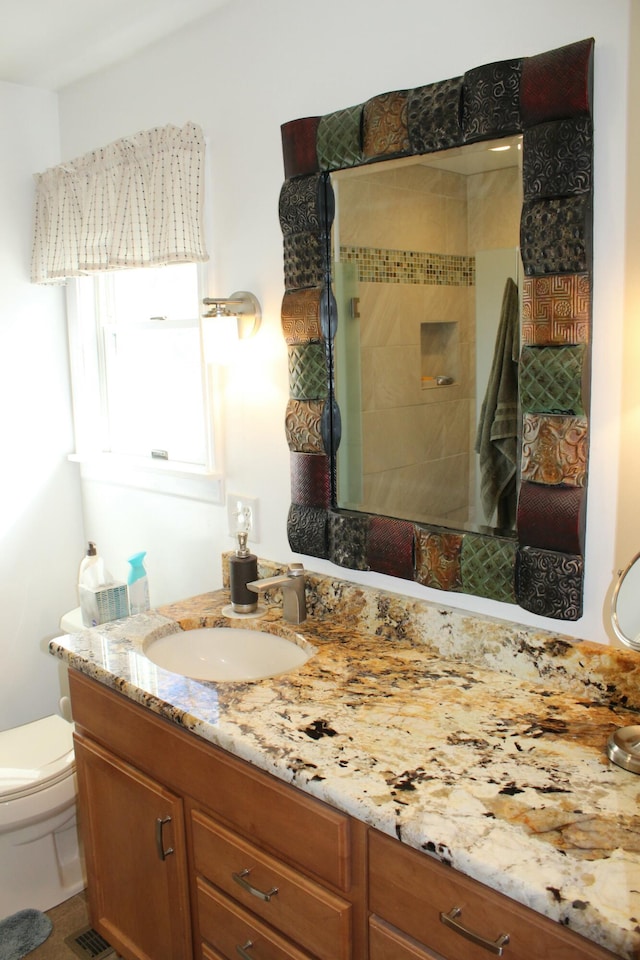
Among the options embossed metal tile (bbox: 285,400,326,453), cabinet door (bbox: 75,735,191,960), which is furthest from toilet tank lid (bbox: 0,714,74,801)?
embossed metal tile (bbox: 285,400,326,453)

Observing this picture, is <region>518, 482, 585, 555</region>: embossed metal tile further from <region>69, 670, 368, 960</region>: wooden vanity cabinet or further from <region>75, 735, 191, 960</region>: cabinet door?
<region>75, 735, 191, 960</region>: cabinet door

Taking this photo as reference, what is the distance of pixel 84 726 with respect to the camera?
197 cm

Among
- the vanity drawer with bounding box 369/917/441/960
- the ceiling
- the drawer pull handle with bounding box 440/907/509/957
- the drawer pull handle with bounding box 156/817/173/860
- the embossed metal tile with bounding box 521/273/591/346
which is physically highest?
the ceiling

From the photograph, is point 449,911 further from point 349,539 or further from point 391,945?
point 349,539

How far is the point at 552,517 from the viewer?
61.2 inches

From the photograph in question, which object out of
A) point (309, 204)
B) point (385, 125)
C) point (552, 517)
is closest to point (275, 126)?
point (309, 204)

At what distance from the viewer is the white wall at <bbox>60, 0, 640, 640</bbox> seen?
4.82 ft

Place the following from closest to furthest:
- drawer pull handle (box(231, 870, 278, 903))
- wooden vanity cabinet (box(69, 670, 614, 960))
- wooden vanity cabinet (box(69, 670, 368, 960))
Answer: wooden vanity cabinet (box(69, 670, 614, 960))
wooden vanity cabinet (box(69, 670, 368, 960))
drawer pull handle (box(231, 870, 278, 903))

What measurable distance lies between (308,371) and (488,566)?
0.66 meters

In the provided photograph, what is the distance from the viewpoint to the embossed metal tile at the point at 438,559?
1.73 metres

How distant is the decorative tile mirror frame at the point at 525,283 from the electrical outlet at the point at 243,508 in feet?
1.32

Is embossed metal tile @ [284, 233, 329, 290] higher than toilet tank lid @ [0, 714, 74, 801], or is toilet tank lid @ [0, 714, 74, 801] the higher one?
embossed metal tile @ [284, 233, 329, 290]

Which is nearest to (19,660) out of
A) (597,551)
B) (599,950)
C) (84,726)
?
(84,726)

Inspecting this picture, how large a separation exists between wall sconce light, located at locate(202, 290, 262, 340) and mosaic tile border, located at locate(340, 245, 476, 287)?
0.36m
